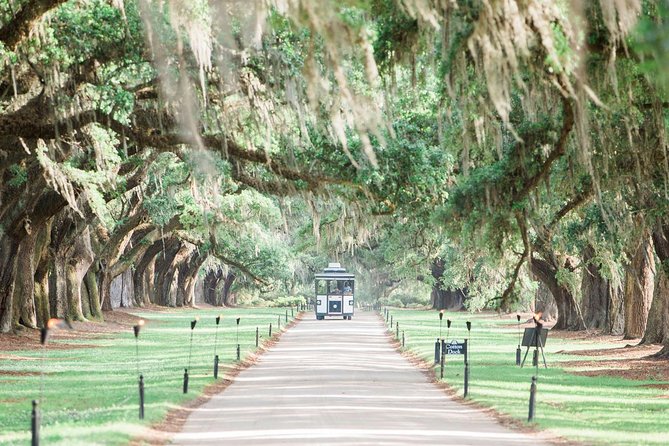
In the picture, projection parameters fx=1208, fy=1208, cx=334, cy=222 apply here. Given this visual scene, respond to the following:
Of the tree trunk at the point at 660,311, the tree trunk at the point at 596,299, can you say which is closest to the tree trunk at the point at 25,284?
the tree trunk at the point at 660,311

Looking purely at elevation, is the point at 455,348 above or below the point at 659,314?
below

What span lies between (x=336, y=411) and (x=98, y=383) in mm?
7212

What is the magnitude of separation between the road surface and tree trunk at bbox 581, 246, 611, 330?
61.4 feet

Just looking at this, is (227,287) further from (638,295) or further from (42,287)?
(638,295)

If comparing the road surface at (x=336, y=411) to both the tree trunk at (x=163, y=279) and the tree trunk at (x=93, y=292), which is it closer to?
the tree trunk at (x=93, y=292)

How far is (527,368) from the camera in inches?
1160

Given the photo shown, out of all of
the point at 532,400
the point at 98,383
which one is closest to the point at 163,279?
the point at 98,383

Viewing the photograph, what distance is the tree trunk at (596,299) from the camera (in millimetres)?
47969

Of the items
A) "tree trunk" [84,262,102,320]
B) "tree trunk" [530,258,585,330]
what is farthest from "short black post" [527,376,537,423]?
"tree trunk" [84,262,102,320]

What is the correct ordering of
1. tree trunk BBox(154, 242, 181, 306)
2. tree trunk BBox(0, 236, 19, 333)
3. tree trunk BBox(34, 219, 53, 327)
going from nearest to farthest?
1. tree trunk BBox(0, 236, 19, 333)
2. tree trunk BBox(34, 219, 53, 327)
3. tree trunk BBox(154, 242, 181, 306)

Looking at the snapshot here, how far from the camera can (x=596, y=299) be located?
49469 millimetres

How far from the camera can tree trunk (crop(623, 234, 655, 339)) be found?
3894 cm

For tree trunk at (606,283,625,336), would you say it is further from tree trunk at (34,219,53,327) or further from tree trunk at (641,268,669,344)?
tree trunk at (34,219,53,327)

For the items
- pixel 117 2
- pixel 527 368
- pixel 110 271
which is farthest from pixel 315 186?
pixel 110 271
